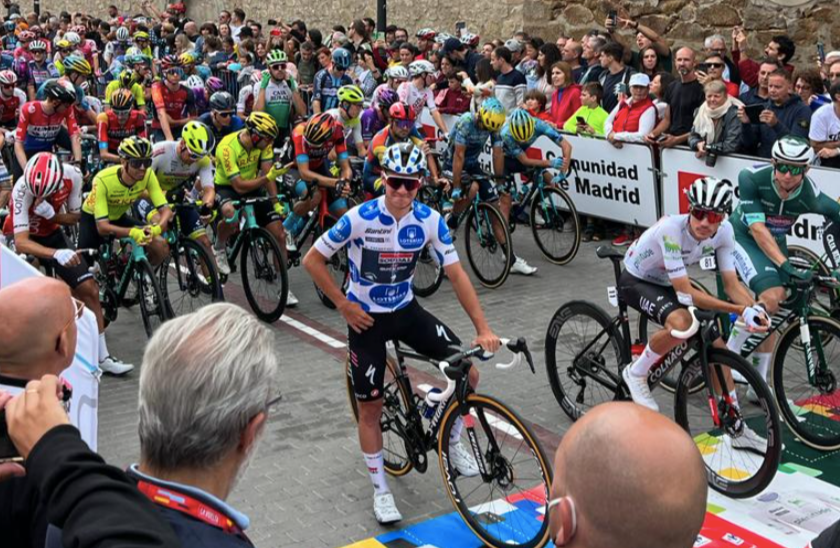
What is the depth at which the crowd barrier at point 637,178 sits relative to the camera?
36.7ft

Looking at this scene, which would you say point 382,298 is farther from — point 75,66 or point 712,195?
point 75,66

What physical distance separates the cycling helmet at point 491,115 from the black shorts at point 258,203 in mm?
2375

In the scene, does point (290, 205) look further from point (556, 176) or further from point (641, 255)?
point (641, 255)

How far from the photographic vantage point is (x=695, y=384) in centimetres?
683

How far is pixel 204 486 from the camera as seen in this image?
2.44m

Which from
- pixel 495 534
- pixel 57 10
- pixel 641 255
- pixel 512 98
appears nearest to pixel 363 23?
pixel 512 98

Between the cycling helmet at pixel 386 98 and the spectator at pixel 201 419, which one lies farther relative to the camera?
the cycling helmet at pixel 386 98

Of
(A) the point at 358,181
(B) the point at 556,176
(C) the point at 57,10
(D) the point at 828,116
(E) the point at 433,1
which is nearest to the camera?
(D) the point at 828,116

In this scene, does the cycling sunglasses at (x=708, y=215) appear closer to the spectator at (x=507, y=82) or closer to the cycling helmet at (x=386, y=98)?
the cycling helmet at (x=386, y=98)

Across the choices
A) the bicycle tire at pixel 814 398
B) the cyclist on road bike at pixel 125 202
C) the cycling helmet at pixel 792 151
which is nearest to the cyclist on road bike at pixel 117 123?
the cyclist on road bike at pixel 125 202

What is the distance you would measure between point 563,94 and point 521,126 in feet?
8.53

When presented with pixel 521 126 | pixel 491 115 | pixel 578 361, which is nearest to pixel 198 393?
pixel 578 361

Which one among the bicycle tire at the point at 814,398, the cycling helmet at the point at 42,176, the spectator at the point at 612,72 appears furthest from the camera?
the spectator at the point at 612,72

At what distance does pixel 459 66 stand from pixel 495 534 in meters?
12.0
